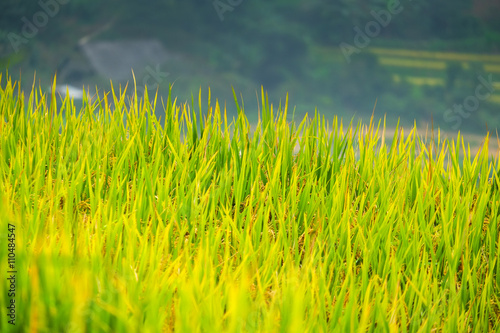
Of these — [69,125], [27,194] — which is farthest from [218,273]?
[69,125]

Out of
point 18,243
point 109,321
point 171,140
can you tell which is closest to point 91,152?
point 171,140

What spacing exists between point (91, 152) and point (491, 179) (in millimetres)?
1961

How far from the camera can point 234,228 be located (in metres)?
2.06

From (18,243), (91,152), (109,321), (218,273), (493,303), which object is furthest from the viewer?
(91,152)

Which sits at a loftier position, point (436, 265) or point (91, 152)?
point (91, 152)

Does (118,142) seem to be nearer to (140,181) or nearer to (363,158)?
(140,181)

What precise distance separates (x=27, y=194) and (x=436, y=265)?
1580 mm

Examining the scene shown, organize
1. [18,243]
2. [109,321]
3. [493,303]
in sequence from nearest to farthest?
[109,321] → [18,243] → [493,303]

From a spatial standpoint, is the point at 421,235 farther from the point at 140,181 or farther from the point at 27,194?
the point at 27,194

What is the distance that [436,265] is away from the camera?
232 centimetres

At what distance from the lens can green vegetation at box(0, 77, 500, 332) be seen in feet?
4.99

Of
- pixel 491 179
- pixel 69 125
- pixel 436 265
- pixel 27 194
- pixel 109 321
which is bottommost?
pixel 109 321

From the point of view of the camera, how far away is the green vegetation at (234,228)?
4.99 feet

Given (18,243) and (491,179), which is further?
(491,179)
